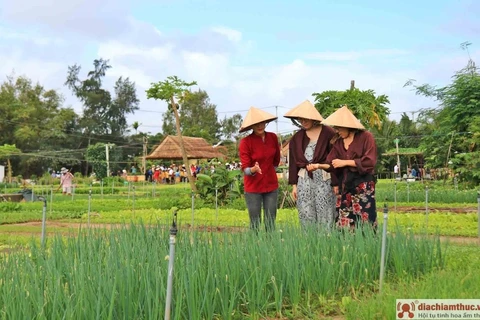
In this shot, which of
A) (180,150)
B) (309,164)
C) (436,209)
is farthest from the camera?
(180,150)

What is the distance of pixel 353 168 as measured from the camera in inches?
226

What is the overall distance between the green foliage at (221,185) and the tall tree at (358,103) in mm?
4237

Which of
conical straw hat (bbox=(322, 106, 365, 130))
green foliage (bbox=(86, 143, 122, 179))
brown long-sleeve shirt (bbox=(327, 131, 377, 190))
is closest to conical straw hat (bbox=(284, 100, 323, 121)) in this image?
conical straw hat (bbox=(322, 106, 365, 130))

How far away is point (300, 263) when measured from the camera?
412cm

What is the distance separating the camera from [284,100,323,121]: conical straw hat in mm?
5863

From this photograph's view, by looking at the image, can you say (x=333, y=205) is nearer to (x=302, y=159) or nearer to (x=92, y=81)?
(x=302, y=159)

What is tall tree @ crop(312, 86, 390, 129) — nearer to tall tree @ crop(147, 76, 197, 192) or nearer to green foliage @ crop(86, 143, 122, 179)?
tall tree @ crop(147, 76, 197, 192)

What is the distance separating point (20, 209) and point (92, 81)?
3860 cm

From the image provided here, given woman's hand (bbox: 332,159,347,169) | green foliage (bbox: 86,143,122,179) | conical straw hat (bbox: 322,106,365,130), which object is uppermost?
green foliage (bbox: 86,143,122,179)

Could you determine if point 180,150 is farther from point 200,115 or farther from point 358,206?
point 358,206

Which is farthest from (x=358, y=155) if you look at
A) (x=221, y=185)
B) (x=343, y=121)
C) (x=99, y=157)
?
(x=99, y=157)

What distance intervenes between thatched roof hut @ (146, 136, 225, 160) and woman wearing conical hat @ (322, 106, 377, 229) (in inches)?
1374

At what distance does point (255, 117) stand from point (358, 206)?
4.45 feet

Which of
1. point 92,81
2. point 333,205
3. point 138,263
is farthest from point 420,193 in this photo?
point 92,81
